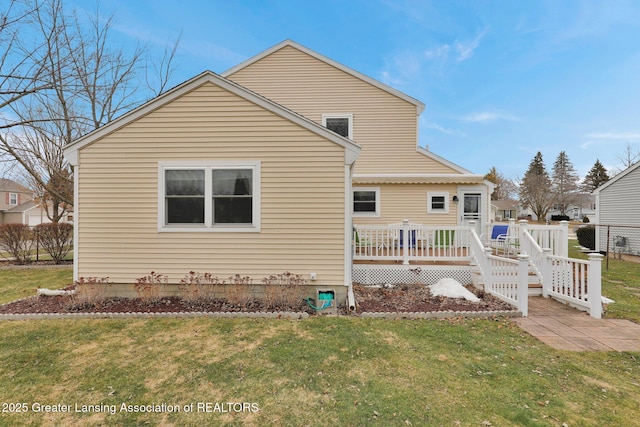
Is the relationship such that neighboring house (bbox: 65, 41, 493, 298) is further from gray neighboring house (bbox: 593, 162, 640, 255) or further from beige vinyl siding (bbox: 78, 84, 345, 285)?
gray neighboring house (bbox: 593, 162, 640, 255)

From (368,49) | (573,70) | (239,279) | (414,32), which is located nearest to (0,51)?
(239,279)

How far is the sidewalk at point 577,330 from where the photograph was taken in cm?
408

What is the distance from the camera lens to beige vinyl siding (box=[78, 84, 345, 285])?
5.80 m

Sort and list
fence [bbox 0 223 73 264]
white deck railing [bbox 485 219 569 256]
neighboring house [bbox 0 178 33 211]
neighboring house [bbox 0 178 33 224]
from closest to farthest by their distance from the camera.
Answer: white deck railing [bbox 485 219 569 256]
fence [bbox 0 223 73 264]
neighboring house [bbox 0 178 33 224]
neighboring house [bbox 0 178 33 211]

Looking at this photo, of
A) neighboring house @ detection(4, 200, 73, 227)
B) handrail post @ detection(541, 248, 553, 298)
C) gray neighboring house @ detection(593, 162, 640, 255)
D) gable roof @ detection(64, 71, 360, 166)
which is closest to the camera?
gable roof @ detection(64, 71, 360, 166)

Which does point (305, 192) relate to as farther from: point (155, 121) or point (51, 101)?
point (51, 101)

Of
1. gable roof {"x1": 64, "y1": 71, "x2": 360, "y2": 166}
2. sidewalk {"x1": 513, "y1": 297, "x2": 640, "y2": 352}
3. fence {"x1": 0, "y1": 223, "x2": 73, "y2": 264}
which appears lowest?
sidewalk {"x1": 513, "y1": 297, "x2": 640, "y2": 352}

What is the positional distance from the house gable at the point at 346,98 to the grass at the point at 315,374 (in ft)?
26.4

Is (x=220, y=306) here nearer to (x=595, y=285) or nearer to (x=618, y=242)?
(x=595, y=285)

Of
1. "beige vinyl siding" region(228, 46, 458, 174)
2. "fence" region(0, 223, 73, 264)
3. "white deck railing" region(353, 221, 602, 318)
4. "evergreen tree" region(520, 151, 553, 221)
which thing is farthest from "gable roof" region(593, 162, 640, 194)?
"evergreen tree" region(520, 151, 553, 221)

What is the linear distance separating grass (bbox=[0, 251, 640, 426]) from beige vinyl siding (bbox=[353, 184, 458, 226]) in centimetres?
616

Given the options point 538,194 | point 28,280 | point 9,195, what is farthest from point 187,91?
Result: point 538,194

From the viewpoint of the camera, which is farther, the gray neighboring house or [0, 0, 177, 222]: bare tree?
the gray neighboring house

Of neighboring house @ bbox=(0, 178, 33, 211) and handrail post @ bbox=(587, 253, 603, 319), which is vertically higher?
neighboring house @ bbox=(0, 178, 33, 211)
